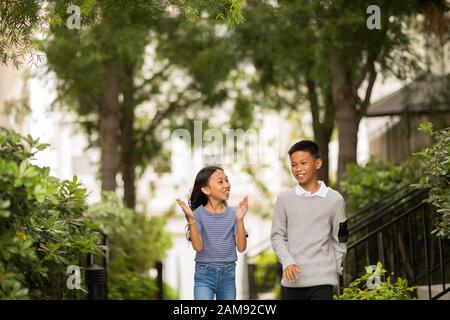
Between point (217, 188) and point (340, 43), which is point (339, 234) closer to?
point (217, 188)

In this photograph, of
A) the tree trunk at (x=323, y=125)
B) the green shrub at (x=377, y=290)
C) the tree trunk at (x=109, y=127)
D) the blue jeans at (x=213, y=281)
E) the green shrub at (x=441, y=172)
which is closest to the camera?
the blue jeans at (x=213, y=281)

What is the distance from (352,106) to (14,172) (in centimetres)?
1068

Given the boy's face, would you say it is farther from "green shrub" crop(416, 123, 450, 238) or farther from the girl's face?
"green shrub" crop(416, 123, 450, 238)

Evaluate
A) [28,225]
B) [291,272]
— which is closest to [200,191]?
[291,272]

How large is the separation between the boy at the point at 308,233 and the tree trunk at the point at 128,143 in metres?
13.7

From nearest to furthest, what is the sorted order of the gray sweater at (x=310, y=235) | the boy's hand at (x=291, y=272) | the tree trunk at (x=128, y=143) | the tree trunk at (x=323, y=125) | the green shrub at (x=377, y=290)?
the boy's hand at (x=291, y=272)
the gray sweater at (x=310, y=235)
the green shrub at (x=377, y=290)
the tree trunk at (x=323, y=125)
the tree trunk at (x=128, y=143)

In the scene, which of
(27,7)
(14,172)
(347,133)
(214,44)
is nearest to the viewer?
(14,172)

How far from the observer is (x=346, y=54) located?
48.0ft

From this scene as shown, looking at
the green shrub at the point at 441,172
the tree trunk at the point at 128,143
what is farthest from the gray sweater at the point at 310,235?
the tree trunk at the point at 128,143

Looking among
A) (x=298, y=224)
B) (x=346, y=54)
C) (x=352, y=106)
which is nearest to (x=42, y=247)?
(x=298, y=224)

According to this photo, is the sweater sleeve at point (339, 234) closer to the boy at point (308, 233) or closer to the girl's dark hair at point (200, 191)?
the boy at point (308, 233)

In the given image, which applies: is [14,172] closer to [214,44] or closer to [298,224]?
[298,224]

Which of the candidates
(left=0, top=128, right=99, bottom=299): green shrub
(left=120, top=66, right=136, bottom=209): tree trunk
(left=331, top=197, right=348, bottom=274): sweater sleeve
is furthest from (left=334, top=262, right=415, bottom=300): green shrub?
(left=120, top=66, right=136, bottom=209): tree trunk

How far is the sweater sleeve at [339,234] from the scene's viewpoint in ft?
22.9
